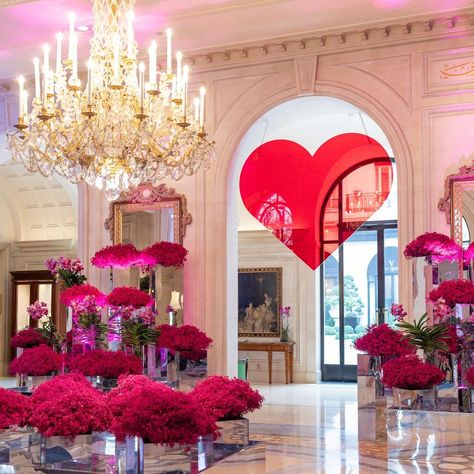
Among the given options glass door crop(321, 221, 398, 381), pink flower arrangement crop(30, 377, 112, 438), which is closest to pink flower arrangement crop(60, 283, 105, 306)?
pink flower arrangement crop(30, 377, 112, 438)

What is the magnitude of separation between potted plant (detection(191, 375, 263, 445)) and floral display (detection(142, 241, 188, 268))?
18.3 ft

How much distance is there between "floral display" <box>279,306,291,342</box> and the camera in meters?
16.7

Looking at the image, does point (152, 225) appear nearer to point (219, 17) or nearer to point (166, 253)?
point (166, 253)

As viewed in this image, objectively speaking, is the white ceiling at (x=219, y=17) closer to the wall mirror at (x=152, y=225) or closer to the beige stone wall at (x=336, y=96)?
the beige stone wall at (x=336, y=96)

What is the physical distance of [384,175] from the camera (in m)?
10.9

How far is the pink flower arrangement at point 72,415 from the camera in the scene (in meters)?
3.61

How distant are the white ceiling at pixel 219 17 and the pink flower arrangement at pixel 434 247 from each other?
2495 mm

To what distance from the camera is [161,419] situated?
11.2 feet

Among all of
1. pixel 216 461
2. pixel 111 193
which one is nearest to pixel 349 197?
pixel 111 193

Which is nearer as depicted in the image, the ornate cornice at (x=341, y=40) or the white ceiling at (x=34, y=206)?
the ornate cornice at (x=341, y=40)

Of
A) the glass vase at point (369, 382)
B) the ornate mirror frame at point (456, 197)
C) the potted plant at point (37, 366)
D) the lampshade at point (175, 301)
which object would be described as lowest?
the glass vase at point (369, 382)

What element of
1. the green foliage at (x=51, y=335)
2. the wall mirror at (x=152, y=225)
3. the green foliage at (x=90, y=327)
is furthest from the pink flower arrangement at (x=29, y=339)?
the wall mirror at (x=152, y=225)

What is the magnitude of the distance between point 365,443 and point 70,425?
5.04m

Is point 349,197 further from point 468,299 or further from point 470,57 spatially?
point 468,299
